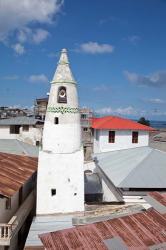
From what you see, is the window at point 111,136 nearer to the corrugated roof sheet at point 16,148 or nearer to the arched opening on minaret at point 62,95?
the corrugated roof sheet at point 16,148

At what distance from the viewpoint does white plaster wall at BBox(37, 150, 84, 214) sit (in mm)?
22328

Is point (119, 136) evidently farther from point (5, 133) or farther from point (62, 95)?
point (5, 133)

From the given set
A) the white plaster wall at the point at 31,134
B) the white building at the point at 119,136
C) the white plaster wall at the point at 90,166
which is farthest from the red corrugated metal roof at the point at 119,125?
the white plaster wall at the point at 31,134

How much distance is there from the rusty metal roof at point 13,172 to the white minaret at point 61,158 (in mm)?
1596

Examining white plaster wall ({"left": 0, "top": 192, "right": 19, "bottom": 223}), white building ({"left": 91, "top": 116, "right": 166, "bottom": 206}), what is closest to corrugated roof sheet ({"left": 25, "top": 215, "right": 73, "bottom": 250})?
white plaster wall ({"left": 0, "top": 192, "right": 19, "bottom": 223})

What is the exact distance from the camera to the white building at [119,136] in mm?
37438

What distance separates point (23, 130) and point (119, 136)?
69.2 feet

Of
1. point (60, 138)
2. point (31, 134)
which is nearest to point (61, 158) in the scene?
point (60, 138)

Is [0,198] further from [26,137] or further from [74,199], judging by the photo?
[26,137]

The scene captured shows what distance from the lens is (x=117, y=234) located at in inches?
525

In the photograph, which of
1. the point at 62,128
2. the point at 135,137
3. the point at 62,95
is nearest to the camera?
the point at 62,128

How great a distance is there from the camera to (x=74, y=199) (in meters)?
22.3

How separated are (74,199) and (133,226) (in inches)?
346

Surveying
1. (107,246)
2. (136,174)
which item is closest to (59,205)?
(136,174)
